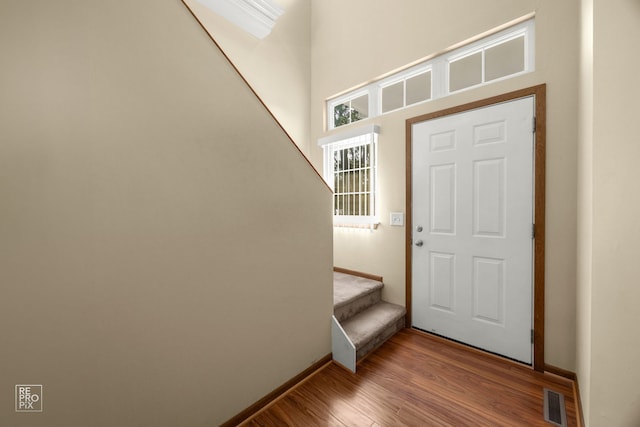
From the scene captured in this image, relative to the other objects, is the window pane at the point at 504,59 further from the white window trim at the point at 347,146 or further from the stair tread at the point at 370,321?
the stair tread at the point at 370,321

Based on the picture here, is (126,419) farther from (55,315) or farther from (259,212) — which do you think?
(259,212)

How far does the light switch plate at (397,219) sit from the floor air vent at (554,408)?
1.58 m

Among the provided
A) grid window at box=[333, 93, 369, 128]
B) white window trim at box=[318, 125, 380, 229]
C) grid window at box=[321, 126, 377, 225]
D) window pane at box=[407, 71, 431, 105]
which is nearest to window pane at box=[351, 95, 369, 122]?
grid window at box=[333, 93, 369, 128]

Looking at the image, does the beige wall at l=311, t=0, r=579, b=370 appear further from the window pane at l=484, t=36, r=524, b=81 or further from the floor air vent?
the floor air vent

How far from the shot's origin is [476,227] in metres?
2.12

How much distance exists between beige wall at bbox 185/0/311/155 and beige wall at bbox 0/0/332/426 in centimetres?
183

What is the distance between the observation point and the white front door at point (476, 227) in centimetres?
192

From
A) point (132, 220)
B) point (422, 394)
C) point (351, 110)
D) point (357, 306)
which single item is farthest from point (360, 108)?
point (422, 394)

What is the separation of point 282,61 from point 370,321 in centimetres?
323

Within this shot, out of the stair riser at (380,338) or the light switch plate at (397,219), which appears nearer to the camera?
the stair riser at (380,338)

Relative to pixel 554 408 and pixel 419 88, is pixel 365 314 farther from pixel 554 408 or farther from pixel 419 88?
pixel 419 88

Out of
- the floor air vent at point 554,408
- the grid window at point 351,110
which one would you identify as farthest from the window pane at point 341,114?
the floor air vent at point 554,408

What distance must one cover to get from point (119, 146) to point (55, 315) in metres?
0.65

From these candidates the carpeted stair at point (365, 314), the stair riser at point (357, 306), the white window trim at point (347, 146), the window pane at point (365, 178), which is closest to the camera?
the carpeted stair at point (365, 314)
